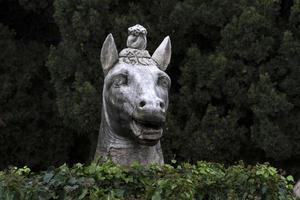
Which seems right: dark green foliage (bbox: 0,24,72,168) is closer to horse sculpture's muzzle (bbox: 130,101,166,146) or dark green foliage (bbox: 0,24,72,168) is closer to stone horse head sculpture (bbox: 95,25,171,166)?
stone horse head sculpture (bbox: 95,25,171,166)

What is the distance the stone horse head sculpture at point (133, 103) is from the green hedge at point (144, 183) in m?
0.63

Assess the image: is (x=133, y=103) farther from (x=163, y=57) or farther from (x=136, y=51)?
(x=163, y=57)

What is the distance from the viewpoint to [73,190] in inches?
165

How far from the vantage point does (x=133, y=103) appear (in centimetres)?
556

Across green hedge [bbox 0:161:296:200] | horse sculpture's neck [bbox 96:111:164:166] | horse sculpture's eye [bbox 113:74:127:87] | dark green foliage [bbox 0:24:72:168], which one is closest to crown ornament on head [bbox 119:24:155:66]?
horse sculpture's eye [bbox 113:74:127:87]

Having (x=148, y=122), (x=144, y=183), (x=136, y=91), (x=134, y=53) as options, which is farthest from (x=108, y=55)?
(x=144, y=183)

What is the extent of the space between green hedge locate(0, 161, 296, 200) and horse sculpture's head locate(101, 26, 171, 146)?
0.61 m

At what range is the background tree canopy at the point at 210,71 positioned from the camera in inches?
384

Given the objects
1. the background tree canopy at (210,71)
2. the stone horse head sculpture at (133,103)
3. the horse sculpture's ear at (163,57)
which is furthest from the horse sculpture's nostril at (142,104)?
the background tree canopy at (210,71)

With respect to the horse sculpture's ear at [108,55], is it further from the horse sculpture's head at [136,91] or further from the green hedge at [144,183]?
the green hedge at [144,183]

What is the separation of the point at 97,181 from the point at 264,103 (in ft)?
18.1

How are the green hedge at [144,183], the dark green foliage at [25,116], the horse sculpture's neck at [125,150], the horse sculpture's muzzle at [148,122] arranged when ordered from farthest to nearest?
the dark green foliage at [25,116] < the horse sculpture's neck at [125,150] < the horse sculpture's muzzle at [148,122] < the green hedge at [144,183]

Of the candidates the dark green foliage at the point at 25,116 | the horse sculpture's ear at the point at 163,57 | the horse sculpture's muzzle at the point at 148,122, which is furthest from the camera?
the dark green foliage at the point at 25,116

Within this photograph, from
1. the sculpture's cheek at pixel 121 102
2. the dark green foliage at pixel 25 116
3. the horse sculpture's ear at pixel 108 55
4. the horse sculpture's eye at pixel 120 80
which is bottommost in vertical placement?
the dark green foliage at pixel 25 116
